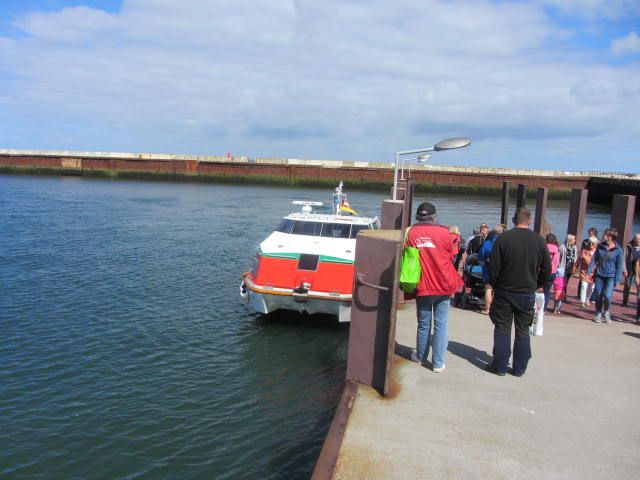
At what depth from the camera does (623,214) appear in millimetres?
15281

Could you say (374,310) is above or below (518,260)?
below

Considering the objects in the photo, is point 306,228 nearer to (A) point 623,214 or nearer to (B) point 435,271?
(B) point 435,271

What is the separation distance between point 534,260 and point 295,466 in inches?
166

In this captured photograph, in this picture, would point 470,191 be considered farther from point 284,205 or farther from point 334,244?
point 334,244

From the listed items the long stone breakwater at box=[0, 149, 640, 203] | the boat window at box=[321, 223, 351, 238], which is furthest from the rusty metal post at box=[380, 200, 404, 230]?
the long stone breakwater at box=[0, 149, 640, 203]

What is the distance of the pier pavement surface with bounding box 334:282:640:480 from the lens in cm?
444

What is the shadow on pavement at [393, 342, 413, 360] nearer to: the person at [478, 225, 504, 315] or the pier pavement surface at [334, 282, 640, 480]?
the pier pavement surface at [334, 282, 640, 480]

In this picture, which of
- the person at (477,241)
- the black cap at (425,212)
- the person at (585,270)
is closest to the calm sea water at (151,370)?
the black cap at (425,212)

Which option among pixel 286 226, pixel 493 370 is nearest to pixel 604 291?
pixel 493 370

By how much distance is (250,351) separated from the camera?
1186 cm

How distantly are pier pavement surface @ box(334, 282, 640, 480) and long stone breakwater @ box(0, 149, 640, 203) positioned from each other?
62.6m

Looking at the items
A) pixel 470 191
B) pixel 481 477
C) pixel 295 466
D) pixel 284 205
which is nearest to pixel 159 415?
pixel 295 466

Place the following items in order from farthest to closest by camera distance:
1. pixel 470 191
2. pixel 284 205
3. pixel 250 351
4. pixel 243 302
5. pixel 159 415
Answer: pixel 470 191 → pixel 284 205 → pixel 243 302 → pixel 250 351 → pixel 159 415

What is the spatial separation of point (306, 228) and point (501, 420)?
396 inches
